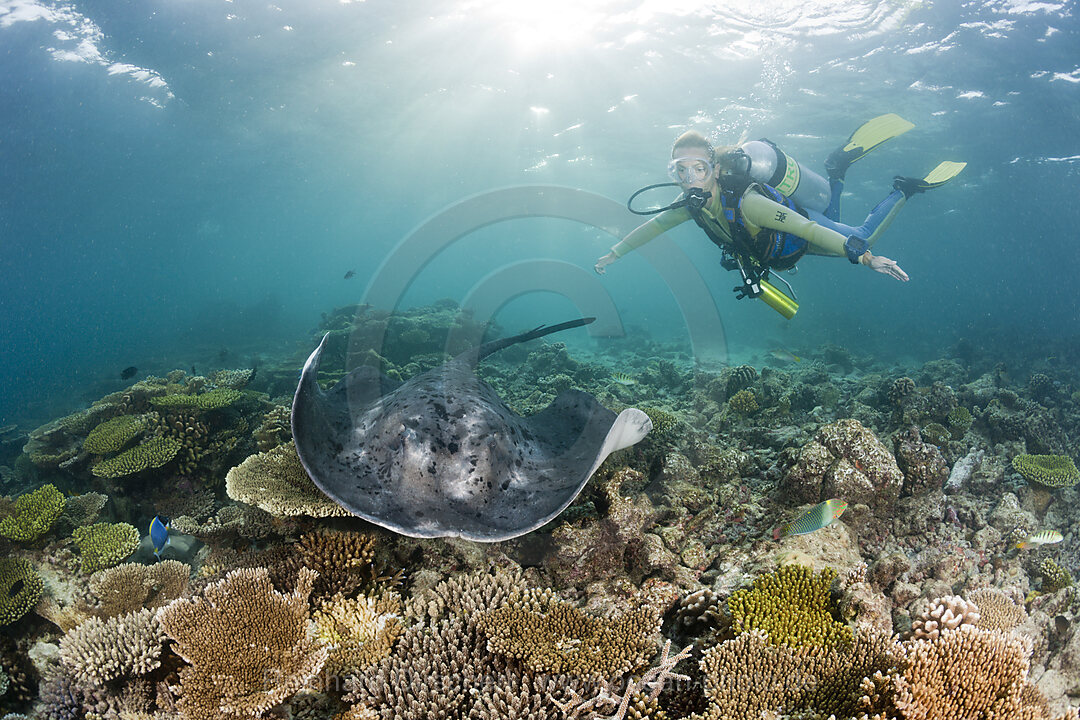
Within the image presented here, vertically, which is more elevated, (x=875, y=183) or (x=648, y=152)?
(x=648, y=152)

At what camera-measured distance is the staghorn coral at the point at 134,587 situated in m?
3.53

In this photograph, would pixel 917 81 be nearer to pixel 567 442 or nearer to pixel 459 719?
pixel 567 442

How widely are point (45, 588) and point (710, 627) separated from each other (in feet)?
19.6

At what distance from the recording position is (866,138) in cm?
809

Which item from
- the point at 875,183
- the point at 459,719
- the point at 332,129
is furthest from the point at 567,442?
the point at 875,183

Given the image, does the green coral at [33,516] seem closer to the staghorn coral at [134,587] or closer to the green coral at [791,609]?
the staghorn coral at [134,587]

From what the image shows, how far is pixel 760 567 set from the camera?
3533mm

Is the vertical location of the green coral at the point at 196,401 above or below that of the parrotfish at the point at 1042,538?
above

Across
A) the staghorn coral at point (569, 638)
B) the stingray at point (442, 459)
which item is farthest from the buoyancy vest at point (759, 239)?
the staghorn coral at point (569, 638)

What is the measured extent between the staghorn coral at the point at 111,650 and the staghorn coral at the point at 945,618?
486 centimetres

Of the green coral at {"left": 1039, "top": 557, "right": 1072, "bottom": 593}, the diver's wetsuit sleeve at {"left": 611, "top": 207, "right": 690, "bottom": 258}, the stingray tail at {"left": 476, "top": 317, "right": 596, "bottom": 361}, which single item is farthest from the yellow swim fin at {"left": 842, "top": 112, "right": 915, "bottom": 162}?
the green coral at {"left": 1039, "top": 557, "right": 1072, "bottom": 593}

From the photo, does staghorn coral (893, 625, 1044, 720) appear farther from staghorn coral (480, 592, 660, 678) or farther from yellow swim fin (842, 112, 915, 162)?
yellow swim fin (842, 112, 915, 162)

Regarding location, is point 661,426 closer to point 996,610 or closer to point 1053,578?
point 996,610

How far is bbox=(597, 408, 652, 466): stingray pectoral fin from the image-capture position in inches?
117
